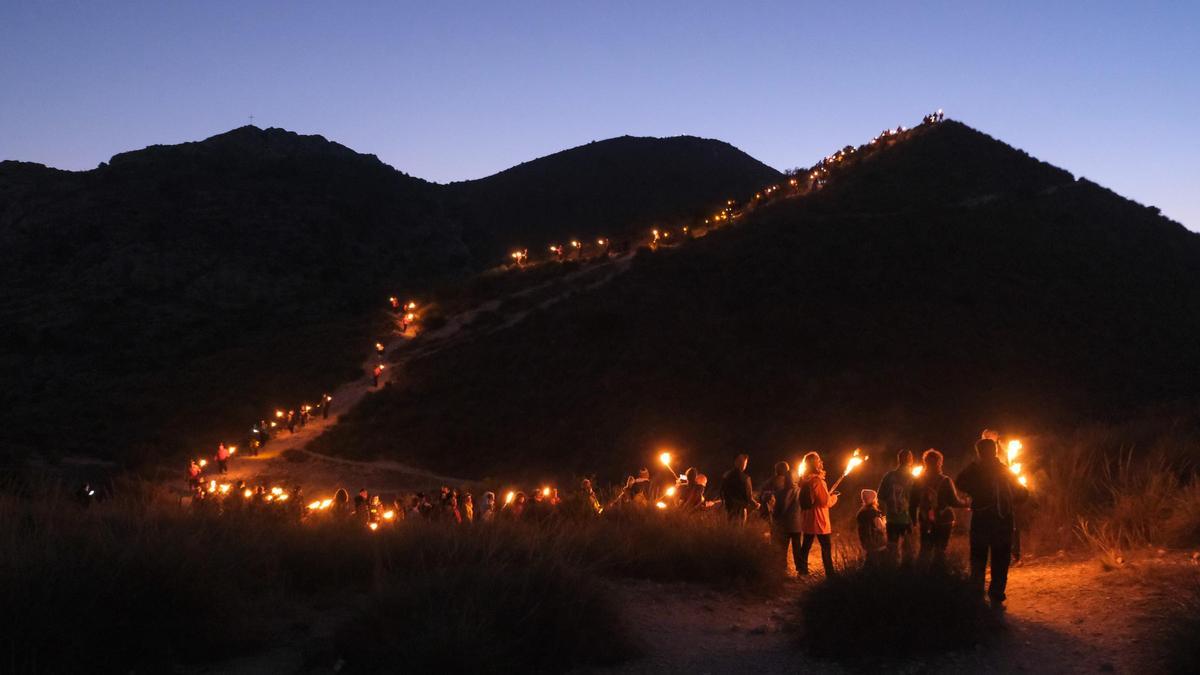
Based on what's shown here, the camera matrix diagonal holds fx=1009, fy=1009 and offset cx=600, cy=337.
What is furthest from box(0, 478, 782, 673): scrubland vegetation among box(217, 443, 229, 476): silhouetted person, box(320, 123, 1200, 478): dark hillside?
box(217, 443, 229, 476): silhouetted person

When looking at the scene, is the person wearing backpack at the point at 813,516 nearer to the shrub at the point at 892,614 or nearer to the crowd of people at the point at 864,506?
the crowd of people at the point at 864,506

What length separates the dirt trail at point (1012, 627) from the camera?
6.72m

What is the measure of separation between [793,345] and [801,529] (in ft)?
94.7

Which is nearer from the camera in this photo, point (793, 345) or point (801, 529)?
point (801, 529)

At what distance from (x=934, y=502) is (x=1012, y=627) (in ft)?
7.75

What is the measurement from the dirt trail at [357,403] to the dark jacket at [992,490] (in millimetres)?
24467

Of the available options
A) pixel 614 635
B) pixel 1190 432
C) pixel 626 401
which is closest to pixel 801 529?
pixel 614 635

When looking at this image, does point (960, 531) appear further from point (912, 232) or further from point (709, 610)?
point (912, 232)

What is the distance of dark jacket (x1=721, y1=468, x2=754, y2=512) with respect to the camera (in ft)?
41.0

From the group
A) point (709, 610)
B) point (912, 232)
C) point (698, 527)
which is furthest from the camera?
point (912, 232)

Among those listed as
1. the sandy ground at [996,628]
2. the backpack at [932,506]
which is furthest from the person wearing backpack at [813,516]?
the backpack at [932,506]

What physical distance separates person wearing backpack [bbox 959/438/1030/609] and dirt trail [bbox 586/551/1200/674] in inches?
15.4

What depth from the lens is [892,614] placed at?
6961 millimetres

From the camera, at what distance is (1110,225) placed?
2098 inches
